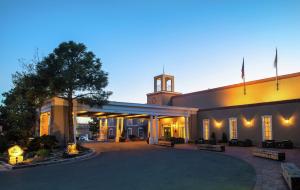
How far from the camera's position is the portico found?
90.6ft

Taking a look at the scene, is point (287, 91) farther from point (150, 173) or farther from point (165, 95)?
point (150, 173)

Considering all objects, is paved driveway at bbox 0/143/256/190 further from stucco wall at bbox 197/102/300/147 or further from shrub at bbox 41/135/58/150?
stucco wall at bbox 197/102/300/147

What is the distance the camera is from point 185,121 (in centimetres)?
3400

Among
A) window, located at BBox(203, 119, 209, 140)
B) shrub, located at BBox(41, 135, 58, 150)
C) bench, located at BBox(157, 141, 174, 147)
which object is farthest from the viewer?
window, located at BBox(203, 119, 209, 140)

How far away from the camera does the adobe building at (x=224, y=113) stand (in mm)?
24281

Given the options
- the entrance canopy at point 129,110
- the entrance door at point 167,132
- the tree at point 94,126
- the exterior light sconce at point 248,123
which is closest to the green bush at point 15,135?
the entrance canopy at point 129,110

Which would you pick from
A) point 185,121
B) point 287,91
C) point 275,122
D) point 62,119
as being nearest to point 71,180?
point 62,119

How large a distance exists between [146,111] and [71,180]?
20782 mm

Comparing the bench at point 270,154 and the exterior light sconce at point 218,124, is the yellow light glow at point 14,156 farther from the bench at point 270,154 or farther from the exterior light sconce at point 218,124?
the exterior light sconce at point 218,124

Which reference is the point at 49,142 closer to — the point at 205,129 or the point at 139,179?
the point at 139,179

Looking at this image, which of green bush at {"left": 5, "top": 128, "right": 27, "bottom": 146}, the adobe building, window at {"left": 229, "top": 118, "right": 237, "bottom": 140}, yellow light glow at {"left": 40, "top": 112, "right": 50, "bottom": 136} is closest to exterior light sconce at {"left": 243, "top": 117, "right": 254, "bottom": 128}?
the adobe building

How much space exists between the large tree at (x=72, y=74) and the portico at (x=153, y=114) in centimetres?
273

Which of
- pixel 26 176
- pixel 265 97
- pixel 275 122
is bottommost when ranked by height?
pixel 26 176

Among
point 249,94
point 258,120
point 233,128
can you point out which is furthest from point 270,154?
point 249,94
